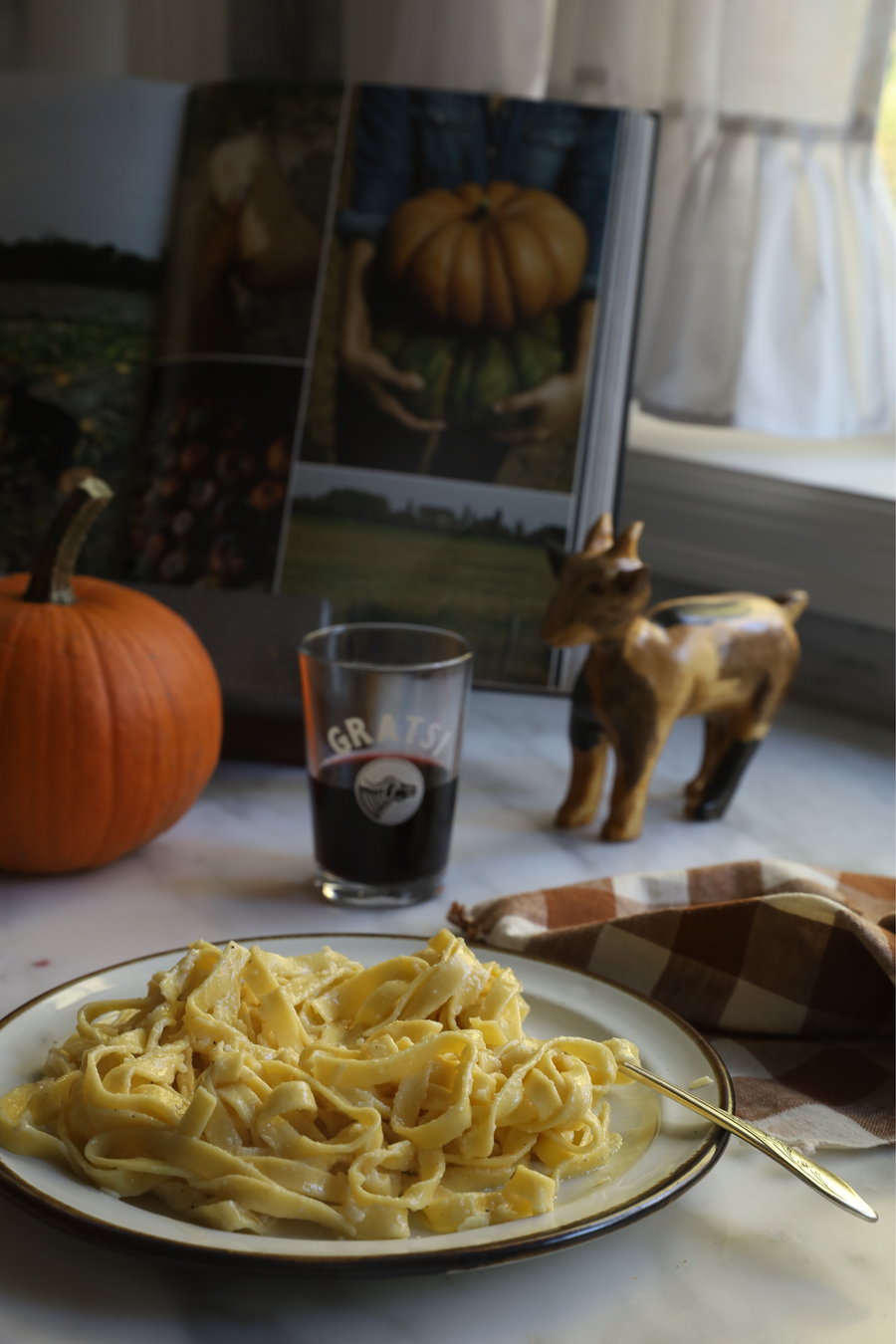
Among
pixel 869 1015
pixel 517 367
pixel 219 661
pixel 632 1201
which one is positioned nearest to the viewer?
pixel 632 1201

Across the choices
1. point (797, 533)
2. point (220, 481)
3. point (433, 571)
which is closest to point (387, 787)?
point (433, 571)

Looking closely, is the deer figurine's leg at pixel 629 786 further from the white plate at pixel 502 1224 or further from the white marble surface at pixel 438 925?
the white plate at pixel 502 1224

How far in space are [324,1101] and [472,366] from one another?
1013mm

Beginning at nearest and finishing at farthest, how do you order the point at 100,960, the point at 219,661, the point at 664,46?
1. the point at 100,960
2. the point at 219,661
3. the point at 664,46

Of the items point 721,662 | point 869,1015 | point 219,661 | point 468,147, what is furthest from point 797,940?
point 468,147

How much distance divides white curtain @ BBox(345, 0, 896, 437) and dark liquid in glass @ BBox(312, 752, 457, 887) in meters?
0.82

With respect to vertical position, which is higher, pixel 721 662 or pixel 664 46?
pixel 664 46

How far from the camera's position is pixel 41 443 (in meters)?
1.57

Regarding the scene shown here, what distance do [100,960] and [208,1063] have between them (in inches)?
10.5

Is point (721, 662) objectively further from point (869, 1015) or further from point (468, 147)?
point (468, 147)

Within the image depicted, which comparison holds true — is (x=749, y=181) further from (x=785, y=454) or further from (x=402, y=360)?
(x=402, y=360)

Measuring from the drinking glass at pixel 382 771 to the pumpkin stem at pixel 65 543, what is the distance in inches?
8.1

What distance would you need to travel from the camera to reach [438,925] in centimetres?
96

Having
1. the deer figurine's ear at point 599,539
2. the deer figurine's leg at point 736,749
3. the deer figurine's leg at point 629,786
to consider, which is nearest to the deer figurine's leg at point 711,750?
the deer figurine's leg at point 736,749
